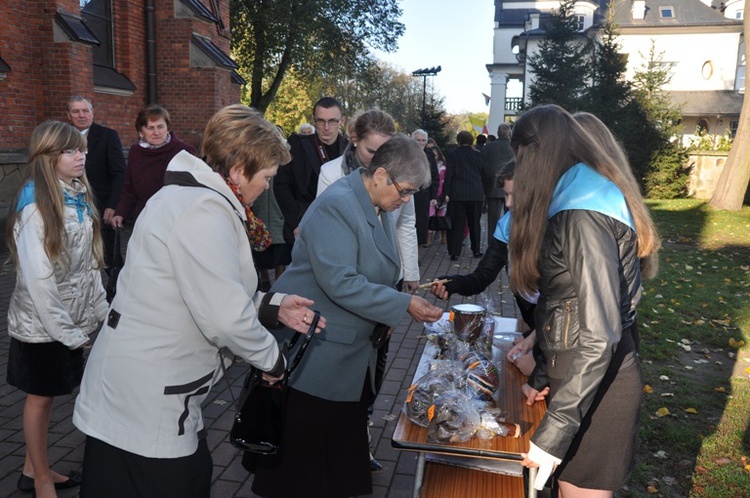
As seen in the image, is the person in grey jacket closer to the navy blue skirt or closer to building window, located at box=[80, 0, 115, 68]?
the navy blue skirt

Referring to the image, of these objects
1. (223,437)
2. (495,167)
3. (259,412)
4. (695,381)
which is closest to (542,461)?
(259,412)

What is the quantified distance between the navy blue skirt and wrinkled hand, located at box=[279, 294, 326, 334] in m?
1.38

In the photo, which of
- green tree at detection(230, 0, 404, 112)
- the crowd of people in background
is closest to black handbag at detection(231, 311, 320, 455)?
the crowd of people in background

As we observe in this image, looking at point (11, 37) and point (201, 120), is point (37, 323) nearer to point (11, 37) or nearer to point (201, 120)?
point (11, 37)

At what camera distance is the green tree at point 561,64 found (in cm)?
3014

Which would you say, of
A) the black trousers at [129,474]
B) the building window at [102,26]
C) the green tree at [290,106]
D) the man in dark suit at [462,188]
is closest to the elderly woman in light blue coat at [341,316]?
the black trousers at [129,474]

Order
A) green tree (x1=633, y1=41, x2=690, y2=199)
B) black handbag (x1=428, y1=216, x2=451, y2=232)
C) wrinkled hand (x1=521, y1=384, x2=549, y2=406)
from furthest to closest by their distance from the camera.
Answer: green tree (x1=633, y1=41, x2=690, y2=199) < black handbag (x1=428, y1=216, x2=451, y2=232) < wrinkled hand (x1=521, y1=384, x2=549, y2=406)

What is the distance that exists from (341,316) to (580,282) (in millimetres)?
1159

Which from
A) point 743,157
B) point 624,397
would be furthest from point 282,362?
point 743,157

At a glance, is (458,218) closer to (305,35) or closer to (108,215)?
(108,215)

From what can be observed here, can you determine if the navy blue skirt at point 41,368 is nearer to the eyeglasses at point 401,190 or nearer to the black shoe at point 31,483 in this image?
the black shoe at point 31,483

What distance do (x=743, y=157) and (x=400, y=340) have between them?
1652cm

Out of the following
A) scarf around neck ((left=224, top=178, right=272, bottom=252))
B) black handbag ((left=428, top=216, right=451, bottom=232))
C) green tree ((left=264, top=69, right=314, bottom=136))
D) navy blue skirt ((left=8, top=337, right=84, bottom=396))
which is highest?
green tree ((left=264, top=69, right=314, bottom=136))

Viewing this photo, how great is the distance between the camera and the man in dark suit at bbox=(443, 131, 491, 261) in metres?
11.0
